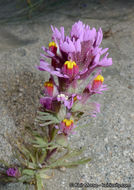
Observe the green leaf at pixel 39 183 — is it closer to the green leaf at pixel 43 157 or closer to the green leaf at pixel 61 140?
the green leaf at pixel 43 157

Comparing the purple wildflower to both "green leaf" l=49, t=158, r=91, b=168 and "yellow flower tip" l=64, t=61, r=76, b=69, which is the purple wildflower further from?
"green leaf" l=49, t=158, r=91, b=168

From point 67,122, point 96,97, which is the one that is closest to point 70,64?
point 67,122

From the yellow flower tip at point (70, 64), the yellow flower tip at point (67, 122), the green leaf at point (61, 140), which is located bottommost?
the green leaf at point (61, 140)

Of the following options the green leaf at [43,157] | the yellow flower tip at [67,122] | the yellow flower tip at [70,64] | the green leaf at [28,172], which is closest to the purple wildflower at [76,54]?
the yellow flower tip at [70,64]

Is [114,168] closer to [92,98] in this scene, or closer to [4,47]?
[92,98]

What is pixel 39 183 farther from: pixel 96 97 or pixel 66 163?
pixel 96 97

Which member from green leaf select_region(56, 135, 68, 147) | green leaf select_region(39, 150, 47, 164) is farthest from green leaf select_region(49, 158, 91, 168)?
green leaf select_region(56, 135, 68, 147)

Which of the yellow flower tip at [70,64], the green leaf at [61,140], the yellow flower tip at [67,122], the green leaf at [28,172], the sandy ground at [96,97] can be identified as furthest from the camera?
the sandy ground at [96,97]

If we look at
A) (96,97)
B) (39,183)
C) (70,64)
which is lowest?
(39,183)
